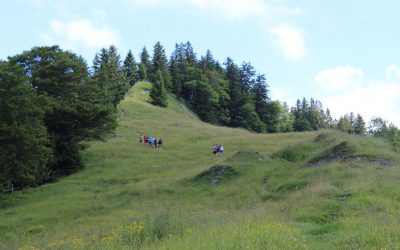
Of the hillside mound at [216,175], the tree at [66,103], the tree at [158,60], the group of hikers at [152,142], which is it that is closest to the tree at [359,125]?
the tree at [158,60]

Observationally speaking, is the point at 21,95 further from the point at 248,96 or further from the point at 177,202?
the point at 248,96

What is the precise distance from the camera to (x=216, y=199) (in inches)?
1145

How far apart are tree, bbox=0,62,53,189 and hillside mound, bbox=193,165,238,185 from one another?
1296 cm

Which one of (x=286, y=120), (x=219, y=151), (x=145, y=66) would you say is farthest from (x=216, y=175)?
(x=145, y=66)

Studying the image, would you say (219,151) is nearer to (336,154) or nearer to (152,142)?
(152,142)

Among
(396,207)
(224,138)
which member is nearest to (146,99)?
(224,138)

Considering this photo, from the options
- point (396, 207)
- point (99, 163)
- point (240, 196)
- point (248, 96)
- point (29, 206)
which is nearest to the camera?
point (396, 207)

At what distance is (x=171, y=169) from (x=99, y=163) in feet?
28.9

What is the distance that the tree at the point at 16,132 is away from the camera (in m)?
34.1

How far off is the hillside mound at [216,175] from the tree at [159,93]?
75889 millimetres

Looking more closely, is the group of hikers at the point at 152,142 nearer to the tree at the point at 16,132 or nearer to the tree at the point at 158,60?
the tree at the point at 16,132

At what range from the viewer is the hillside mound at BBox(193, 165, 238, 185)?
34.4 metres

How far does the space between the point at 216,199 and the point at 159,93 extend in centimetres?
8458

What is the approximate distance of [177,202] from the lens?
2902 cm
